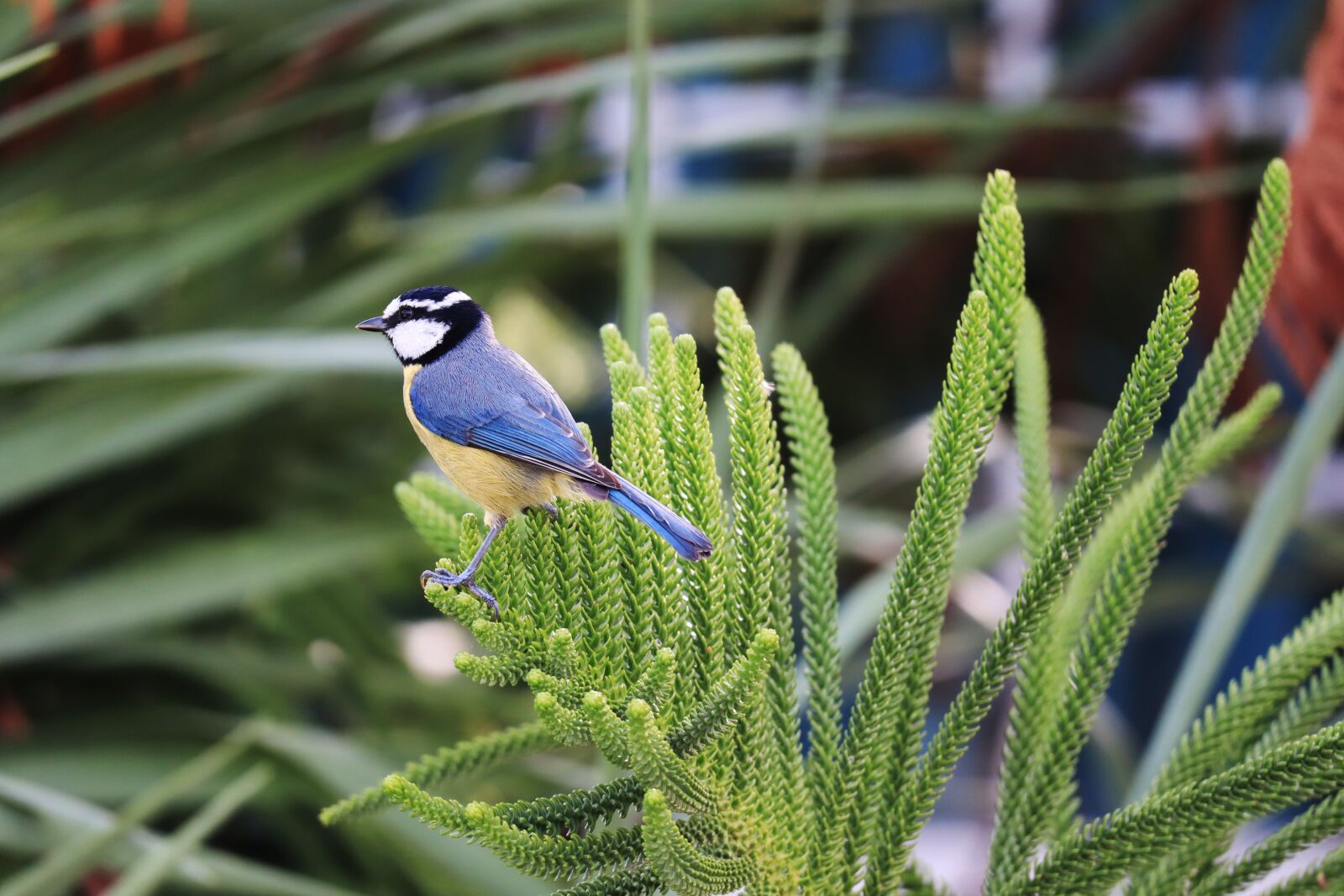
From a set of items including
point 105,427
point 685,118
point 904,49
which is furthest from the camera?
point 904,49

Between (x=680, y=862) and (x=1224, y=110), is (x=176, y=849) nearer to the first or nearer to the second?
(x=680, y=862)

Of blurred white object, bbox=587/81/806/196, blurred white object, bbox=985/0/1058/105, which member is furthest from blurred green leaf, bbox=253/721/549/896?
blurred white object, bbox=985/0/1058/105

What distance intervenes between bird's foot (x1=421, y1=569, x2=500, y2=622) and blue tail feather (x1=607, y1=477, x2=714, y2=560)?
0.14 feet

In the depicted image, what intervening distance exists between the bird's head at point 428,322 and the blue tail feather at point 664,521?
0.37ft

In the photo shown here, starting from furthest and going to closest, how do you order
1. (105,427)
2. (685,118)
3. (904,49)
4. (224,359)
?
(904,49) < (685,118) < (105,427) < (224,359)

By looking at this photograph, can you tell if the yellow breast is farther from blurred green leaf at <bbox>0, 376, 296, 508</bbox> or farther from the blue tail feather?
blurred green leaf at <bbox>0, 376, 296, 508</bbox>

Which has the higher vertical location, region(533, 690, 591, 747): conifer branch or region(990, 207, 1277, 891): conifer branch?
region(990, 207, 1277, 891): conifer branch

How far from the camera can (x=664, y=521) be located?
324mm

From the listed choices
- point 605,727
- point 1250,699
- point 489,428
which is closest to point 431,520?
point 489,428

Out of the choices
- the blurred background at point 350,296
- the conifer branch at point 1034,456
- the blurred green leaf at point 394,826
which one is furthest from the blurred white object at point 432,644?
the conifer branch at point 1034,456

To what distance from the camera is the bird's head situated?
0.43 metres

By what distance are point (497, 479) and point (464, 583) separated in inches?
1.7

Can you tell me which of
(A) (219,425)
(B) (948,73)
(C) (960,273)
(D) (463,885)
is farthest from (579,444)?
(B) (948,73)

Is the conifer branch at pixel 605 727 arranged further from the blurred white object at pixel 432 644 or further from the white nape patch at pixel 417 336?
the blurred white object at pixel 432 644
